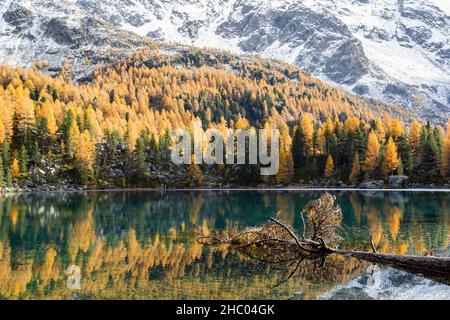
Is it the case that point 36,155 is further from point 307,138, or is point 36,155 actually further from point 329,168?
point 329,168

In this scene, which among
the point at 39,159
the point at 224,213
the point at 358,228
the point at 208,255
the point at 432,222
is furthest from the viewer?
the point at 39,159

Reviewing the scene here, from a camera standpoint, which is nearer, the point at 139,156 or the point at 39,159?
the point at 39,159

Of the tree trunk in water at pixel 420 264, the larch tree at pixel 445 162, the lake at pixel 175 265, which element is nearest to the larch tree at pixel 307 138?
the larch tree at pixel 445 162

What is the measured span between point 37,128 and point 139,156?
96.5 ft

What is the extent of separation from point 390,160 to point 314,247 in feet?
318

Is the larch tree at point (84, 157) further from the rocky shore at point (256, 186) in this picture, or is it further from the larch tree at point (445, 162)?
the larch tree at point (445, 162)

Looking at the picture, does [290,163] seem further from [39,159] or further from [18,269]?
[18,269]

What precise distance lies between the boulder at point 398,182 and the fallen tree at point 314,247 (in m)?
88.9

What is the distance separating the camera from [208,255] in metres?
30.0

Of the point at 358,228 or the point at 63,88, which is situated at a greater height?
the point at 63,88

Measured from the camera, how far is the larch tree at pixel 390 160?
118 m

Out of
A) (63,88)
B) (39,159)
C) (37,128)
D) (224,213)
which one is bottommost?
(224,213)

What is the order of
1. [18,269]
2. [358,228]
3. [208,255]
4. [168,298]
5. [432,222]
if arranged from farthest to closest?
[432,222] → [358,228] → [208,255] → [18,269] → [168,298]

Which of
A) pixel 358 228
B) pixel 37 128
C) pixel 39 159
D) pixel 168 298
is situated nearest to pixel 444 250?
pixel 358 228
